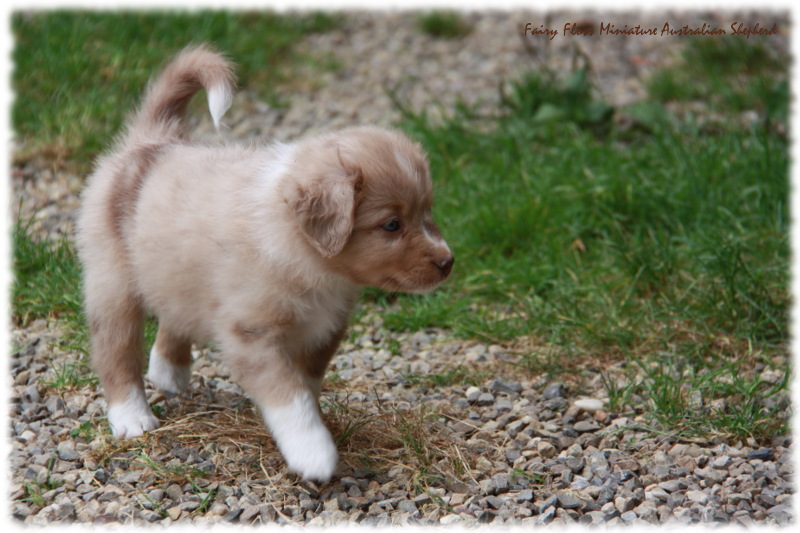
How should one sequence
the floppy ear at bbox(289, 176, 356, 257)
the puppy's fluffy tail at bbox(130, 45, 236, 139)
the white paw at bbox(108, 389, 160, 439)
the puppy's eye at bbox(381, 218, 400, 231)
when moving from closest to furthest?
the floppy ear at bbox(289, 176, 356, 257)
the puppy's eye at bbox(381, 218, 400, 231)
the white paw at bbox(108, 389, 160, 439)
the puppy's fluffy tail at bbox(130, 45, 236, 139)

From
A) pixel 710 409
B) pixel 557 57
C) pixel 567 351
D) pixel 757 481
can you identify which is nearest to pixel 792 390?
pixel 710 409

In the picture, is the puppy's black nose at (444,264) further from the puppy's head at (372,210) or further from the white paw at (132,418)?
the white paw at (132,418)

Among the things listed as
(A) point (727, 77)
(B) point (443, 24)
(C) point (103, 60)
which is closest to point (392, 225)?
(C) point (103, 60)

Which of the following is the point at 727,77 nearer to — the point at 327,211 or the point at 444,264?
the point at 444,264

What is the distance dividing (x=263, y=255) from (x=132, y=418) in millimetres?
923

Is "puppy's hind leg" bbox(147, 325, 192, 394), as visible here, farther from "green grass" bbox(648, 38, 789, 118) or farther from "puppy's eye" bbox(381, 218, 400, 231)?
"green grass" bbox(648, 38, 789, 118)

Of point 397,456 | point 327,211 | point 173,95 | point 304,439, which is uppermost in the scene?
point 173,95

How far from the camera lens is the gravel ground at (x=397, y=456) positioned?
3348mm

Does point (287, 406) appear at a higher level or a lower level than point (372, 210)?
lower

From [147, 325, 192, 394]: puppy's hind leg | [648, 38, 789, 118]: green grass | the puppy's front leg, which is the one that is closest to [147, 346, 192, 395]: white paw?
[147, 325, 192, 394]: puppy's hind leg

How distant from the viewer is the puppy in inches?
132

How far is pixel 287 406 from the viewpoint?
11.0 feet

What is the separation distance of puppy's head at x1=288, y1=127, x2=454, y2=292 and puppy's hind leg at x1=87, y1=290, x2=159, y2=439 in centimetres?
93

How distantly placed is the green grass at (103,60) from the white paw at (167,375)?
231 centimetres
